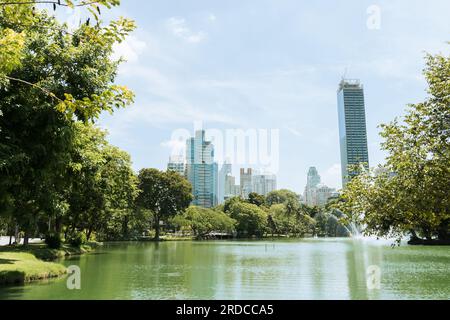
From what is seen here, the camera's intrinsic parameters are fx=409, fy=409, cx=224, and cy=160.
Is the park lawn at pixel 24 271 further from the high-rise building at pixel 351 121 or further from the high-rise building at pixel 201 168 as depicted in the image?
the high-rise building at pixel 201 168

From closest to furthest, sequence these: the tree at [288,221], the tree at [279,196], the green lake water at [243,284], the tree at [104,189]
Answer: the green lake water at [243,284] < the tree at [104,189] < the tree at [288,221] < the tree at [279,196]

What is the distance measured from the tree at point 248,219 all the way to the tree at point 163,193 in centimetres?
2183

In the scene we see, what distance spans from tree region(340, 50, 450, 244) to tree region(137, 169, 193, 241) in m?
73.8

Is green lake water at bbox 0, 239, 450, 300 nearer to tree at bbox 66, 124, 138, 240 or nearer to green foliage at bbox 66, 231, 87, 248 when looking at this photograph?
tree at bbox 66, 124, 138, 240

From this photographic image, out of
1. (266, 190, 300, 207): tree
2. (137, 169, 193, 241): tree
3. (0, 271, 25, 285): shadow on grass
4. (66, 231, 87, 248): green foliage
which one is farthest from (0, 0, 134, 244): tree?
(266, 190, 300, 207): tree

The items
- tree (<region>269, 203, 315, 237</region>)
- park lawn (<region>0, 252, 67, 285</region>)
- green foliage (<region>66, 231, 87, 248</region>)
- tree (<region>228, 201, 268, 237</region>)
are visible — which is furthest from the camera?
tree (<region>269, 203, 315, 237</region>)

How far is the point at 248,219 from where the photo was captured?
352 feet

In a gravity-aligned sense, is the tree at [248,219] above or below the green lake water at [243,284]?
above

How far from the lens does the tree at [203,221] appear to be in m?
94.8

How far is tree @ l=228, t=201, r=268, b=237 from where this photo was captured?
10706 centimetres

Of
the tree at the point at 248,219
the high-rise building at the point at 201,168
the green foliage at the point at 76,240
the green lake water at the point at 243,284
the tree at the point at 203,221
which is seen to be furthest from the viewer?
the high-rise building at the point at 201,168

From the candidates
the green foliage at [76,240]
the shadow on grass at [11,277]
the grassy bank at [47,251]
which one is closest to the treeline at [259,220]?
the green foliage at [76,240]
